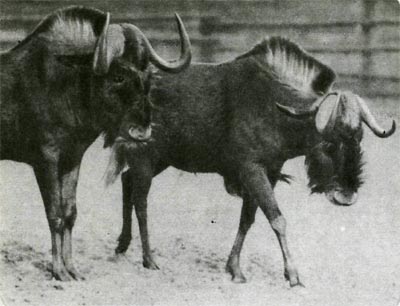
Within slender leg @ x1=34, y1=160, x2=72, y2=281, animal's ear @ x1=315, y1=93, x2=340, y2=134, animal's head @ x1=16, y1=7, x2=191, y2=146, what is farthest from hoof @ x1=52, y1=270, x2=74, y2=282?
animal's ear @ x1=315, y1=93, x2=340, y2=134

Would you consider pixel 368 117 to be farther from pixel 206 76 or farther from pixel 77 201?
pixel 77 201

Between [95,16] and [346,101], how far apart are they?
128cm

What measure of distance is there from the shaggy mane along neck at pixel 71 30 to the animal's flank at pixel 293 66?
2.43ft

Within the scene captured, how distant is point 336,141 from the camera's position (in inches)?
171

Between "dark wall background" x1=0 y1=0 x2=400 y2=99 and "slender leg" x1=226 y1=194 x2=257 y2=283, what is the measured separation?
2.48ft

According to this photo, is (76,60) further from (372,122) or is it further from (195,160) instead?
(372,122)

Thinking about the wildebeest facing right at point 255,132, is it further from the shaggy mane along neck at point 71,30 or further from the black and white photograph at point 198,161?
the shaggy mane along neck at point 71,30

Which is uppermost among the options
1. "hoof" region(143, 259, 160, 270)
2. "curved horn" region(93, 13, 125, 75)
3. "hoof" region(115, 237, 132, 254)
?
"curved horn" region(93, 13, 125, 75)

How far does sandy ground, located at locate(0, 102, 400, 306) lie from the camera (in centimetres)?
435

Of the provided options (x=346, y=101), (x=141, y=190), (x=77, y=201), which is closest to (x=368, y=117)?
(x=346, y=101)

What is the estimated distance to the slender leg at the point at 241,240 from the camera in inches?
174

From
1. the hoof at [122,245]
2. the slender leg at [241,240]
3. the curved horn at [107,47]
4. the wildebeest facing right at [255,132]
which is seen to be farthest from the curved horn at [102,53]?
the slender leg at [241,240]

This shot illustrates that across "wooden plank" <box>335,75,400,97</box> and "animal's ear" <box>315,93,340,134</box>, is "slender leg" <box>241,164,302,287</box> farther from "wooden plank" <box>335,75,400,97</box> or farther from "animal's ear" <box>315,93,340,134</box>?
"wooden plank" <box>335,75,400,97</box>

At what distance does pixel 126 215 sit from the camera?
4422 millimetres
